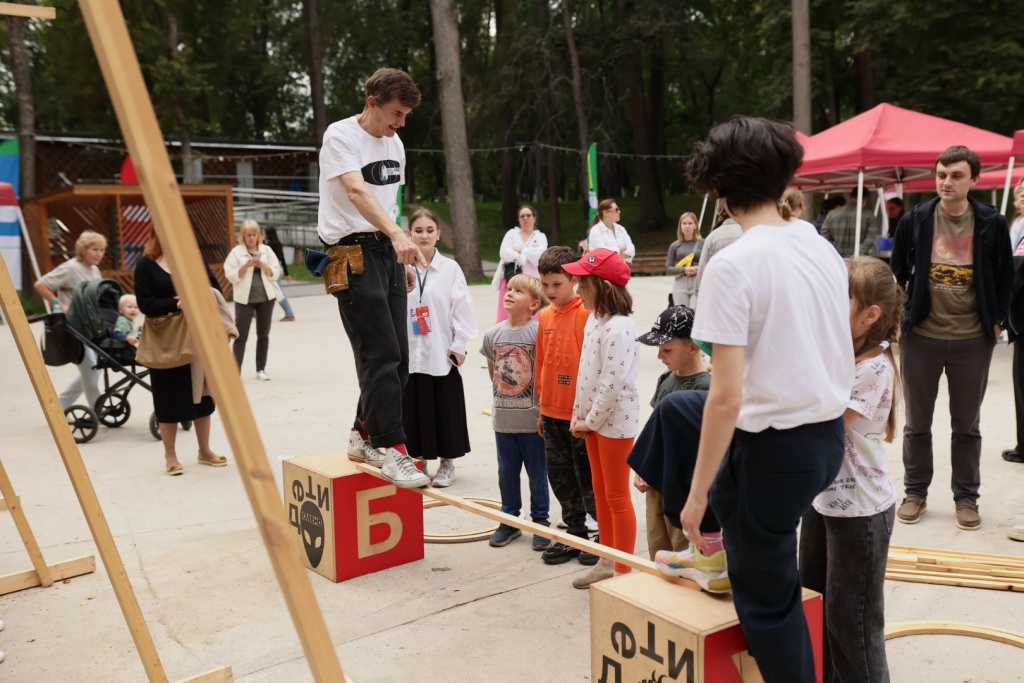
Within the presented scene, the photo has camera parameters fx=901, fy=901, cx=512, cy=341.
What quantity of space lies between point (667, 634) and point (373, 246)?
228cm

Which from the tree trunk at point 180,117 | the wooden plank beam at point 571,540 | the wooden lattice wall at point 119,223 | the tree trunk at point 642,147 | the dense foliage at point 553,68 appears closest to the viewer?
the wooden plank beam at point 571,540

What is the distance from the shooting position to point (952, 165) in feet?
15.3

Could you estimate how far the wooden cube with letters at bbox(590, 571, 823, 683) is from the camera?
2525mm

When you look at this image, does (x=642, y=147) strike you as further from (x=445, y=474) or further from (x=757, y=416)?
(x=757, y=416)

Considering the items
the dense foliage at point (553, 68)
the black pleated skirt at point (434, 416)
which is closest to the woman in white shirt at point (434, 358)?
the black pleated skirt at point (434, 416)

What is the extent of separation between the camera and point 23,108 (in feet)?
65.7

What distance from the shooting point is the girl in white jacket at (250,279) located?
30.6 feet

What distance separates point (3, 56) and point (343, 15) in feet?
39.7

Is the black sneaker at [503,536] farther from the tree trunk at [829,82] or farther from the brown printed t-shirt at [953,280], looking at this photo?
the tree trunk at [829,82]

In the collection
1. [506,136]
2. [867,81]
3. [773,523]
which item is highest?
[867,81]

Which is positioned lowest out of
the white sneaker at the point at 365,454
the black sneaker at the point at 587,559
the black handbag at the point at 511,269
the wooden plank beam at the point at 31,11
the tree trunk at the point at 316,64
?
the black sneaker at the point at 587,559

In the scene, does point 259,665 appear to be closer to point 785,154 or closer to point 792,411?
point 792,411

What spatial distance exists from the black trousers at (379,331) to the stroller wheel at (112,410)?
4571mm

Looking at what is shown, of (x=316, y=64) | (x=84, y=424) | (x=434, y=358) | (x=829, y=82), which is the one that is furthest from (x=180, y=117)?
(x=434, y=358)
